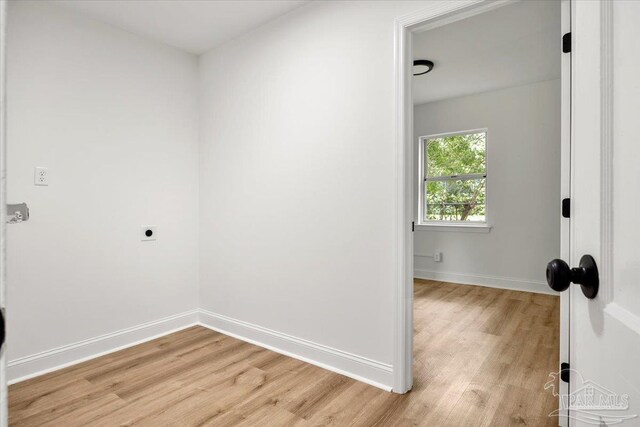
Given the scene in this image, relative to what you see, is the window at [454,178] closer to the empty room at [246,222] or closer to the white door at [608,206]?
the empty room at [246,222]

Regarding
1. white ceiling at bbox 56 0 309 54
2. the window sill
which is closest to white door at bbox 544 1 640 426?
white ceiling at bbox 56 0 309 54

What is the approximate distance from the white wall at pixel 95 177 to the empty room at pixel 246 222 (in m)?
0.01

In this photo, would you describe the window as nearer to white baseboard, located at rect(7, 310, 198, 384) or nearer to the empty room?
the empty room

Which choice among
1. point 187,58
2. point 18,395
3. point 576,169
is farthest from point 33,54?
point 576,169

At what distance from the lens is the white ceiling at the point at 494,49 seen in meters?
2.72

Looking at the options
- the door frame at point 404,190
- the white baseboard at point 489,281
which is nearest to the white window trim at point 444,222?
the white baseboard at point 489,281

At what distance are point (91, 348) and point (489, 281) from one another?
4.33m

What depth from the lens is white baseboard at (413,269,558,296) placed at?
13.6 ft

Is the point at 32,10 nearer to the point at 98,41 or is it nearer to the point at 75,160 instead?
the point at 98,41

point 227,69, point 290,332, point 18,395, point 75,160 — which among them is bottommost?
point 18,395

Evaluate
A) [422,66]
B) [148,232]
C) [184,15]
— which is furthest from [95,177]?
[422,66]

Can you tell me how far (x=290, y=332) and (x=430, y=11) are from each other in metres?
2.21

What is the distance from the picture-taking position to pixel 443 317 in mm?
3307

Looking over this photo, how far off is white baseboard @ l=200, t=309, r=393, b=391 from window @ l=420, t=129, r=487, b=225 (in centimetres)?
326
